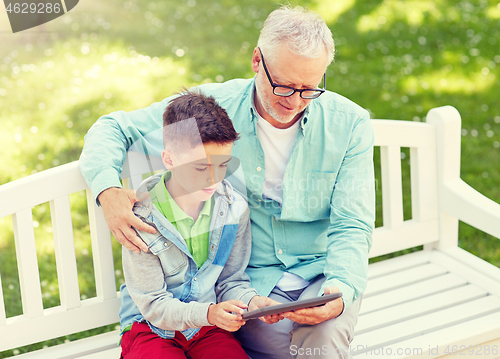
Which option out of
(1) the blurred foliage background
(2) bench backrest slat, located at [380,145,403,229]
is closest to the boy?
(2) bench backrest slat, located at [380,145,403,229]

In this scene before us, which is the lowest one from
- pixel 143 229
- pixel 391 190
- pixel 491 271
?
pixel 491 271

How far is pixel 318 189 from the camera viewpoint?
7.38 ft

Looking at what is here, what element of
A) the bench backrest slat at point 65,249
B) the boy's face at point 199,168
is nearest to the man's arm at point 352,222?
the boy's face at point 199,168

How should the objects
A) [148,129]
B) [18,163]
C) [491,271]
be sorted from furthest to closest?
[18,163] → [491,271] → [148,129]

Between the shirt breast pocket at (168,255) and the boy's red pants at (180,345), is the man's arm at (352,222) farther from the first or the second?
the shirt breast pocket at (168,255)

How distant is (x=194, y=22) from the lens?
7.00m

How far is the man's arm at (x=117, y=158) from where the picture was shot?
189 centimetres

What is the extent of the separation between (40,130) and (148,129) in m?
2.77

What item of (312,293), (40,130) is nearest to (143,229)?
(312,293)

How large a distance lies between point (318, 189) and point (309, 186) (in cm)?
4

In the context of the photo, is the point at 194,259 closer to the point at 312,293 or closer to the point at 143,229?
the point at 143,229

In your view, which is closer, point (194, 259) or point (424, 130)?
point (194, 259)

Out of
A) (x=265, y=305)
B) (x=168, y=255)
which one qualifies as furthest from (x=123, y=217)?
(x=265, y=305)

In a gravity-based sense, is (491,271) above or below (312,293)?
below
